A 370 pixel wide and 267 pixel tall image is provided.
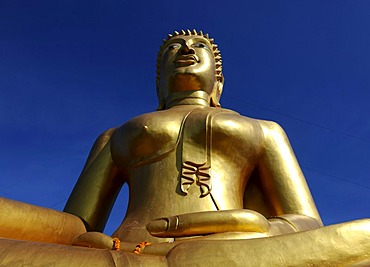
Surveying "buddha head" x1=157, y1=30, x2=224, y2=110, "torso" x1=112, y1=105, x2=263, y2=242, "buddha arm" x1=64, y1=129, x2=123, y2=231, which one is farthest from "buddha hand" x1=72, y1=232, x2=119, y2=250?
"buddha head" x1=157, y1=30, x2=224, y2=110

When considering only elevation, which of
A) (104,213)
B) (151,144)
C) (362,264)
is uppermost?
(151,144)

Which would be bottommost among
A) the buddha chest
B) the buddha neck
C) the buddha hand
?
the buddha hand

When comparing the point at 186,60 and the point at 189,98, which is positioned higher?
the point at 186,60

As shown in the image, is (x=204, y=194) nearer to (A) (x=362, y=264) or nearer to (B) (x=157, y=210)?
(B) (x=157, y=210)

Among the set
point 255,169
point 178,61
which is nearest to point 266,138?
point 255,169

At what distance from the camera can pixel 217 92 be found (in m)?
4.68

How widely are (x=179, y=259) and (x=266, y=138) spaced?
74.7 inches

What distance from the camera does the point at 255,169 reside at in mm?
3869

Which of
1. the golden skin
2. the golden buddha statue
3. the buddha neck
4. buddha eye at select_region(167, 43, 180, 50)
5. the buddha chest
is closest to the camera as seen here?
the golden buddha statue

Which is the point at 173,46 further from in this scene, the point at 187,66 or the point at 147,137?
the point at 147,137

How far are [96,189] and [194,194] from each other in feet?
2.98

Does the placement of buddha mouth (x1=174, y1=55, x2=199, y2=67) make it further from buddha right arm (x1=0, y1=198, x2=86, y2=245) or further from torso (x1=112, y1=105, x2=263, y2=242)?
buddha right arm (x1=0, y1=198, x2=86, y2=245)

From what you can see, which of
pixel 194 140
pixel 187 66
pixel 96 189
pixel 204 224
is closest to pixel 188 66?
pixel 187 66

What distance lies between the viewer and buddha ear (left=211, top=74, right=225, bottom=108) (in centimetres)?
452
